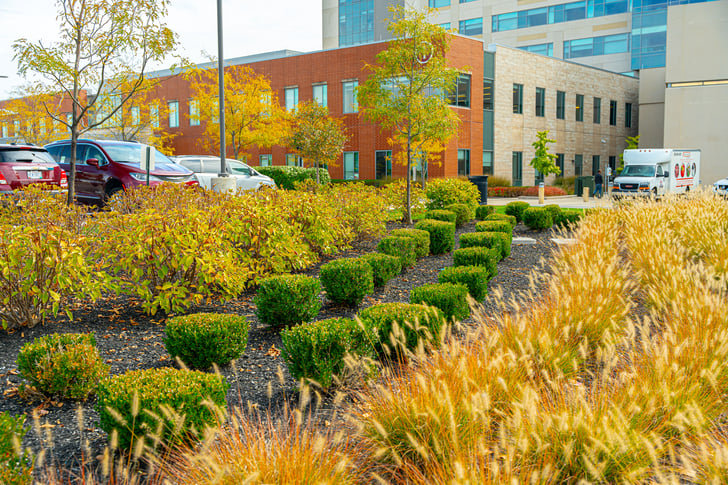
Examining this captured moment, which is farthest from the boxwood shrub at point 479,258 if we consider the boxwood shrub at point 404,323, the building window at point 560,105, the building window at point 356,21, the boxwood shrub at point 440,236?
the building window at point 356,21

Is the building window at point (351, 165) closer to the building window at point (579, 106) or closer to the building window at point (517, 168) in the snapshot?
the building window at point (517, 168)

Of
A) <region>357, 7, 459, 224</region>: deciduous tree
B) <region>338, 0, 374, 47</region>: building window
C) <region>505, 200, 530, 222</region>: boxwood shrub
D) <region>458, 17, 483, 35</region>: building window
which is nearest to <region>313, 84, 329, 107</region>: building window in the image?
<region>338, 0, 374, 47</region>: building window

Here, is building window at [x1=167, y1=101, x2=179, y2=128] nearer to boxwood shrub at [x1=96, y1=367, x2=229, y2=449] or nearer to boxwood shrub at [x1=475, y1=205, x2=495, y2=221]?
boxwood shrub at [x1=475, y1=205, x2=495, y2=221]

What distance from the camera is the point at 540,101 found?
4128 cm

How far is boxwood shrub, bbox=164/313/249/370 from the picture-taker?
498cm

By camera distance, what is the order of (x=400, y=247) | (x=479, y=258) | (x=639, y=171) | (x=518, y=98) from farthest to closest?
(x=518, y=98) < (x=639, y=171) < (x=400, y=247) < (x=479, y=258)

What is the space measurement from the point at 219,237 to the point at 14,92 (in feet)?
165

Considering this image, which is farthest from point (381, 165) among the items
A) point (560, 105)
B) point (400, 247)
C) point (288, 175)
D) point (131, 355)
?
point (131, 355)

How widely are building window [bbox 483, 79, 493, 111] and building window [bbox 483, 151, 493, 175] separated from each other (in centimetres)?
297

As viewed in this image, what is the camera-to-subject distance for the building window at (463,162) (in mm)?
35969

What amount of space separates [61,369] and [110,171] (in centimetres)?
1268

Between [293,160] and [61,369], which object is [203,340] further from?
[293,160]

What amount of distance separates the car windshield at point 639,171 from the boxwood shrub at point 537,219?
66.0 ft

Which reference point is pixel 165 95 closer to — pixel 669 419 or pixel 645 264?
pixel 645 264
